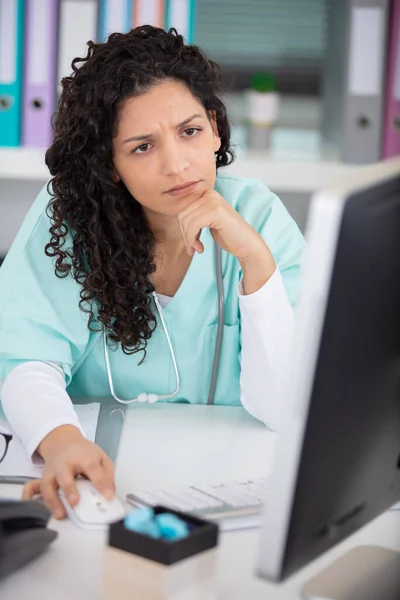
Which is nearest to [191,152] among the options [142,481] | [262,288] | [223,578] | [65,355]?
[262,288]

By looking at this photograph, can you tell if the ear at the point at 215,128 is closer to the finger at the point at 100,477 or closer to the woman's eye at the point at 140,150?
the woman's eye at the point at 140,150

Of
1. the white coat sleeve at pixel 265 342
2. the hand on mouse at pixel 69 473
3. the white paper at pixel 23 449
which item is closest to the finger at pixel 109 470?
the hand on mouse at pixel 69 473

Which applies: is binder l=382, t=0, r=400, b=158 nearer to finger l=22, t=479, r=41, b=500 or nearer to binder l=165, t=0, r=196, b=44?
→ binder l=165, t=0, r=196, b=44

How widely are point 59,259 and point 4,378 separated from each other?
0.19m

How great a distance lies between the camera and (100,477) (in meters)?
1.00

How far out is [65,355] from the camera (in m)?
1.36

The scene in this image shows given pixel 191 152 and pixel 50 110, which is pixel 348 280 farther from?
pixel 50 110

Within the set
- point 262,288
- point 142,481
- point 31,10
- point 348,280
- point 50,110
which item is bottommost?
point 142,481

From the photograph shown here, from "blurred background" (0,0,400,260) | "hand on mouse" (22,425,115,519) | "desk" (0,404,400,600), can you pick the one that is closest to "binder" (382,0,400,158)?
"blurred background" (0,0,400,260)

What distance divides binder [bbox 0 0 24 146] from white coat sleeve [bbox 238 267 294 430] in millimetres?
813

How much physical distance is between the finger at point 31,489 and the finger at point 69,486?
0.04 m

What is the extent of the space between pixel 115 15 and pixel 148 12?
0.22 feet

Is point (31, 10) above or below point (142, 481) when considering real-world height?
above

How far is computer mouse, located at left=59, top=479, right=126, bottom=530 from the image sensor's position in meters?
0.94
